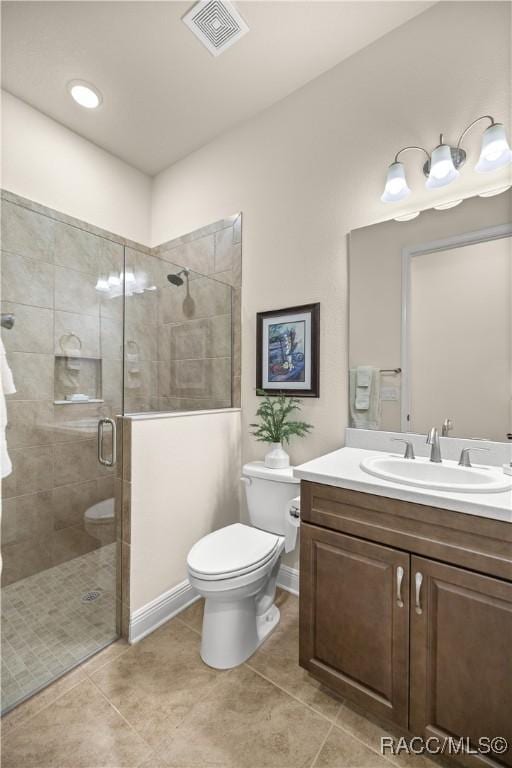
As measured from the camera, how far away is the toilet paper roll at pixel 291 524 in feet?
5.41

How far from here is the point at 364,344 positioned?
1744 millimetres

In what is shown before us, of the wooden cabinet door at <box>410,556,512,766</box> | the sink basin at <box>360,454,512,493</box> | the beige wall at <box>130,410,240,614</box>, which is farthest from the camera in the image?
the beige wall at <box>130,410,240,614</box>

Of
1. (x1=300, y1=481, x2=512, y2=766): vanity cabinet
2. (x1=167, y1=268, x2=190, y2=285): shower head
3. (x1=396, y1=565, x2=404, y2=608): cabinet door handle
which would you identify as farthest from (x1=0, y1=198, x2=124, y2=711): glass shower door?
(x1=396, y1=565, x2=404, y2=608): cabinet door handle

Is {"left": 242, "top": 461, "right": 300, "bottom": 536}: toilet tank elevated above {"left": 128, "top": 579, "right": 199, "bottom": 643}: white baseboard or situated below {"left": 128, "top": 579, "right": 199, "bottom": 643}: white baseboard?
above

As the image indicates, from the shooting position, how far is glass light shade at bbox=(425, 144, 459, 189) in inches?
57.5

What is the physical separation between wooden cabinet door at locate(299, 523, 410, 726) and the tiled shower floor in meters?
0.97

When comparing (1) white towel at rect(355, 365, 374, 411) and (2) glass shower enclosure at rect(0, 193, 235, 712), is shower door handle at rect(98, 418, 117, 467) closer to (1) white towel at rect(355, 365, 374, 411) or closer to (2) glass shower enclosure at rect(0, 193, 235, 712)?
(2) glass shower enclosure at rect(0, 193, 235, 712)

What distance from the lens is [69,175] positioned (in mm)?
2285

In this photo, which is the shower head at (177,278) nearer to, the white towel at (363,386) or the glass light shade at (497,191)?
the white towel at (363,386)

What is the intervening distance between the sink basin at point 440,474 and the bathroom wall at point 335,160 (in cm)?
44

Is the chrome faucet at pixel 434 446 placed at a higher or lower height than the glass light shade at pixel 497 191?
lower

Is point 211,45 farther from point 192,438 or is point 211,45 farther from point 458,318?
point 192,438

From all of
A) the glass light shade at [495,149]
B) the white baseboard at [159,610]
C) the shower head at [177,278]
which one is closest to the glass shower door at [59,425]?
the white baseboard at [159,610]

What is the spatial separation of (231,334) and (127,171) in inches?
61.6
